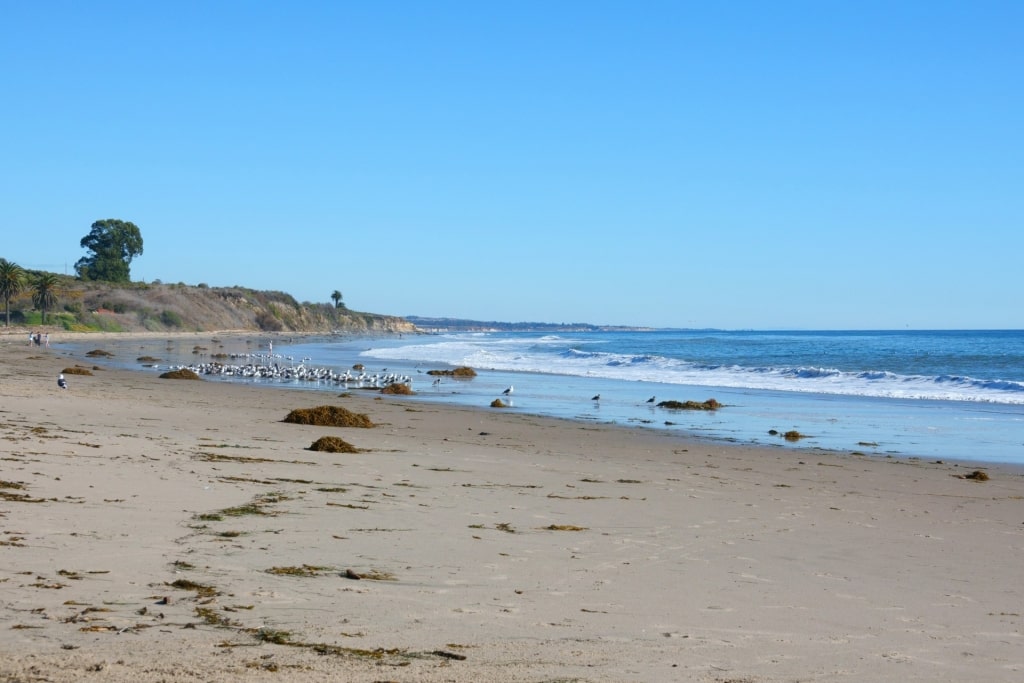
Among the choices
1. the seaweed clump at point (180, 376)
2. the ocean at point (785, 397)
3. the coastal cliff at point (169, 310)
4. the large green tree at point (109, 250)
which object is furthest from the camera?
the large green tree at point (109, 250)

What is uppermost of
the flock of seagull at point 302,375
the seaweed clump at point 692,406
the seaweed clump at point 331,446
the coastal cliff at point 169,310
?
the coastal cliff at point 169,310

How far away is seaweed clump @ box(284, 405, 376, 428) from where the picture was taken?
1695 centimetres

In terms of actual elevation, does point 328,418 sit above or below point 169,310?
below

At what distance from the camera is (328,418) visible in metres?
17.0

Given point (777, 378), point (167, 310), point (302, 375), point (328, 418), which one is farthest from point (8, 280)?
point (328, 418)

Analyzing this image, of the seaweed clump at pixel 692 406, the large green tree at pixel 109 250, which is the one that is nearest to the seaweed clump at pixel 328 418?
the seaweed clump at pixel 692 406

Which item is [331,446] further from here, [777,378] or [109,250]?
[109,250]

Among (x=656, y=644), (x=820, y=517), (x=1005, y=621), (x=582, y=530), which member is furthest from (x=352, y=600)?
(x=820, y=517)

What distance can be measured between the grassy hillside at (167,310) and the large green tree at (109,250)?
9.31 m

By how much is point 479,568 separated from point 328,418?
10.7 metres

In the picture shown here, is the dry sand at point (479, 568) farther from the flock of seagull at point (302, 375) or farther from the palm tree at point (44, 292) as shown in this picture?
the palm tree at point (44, 292)

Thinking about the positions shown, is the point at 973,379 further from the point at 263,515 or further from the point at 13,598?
the point at 13,598

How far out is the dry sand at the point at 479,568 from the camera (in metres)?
4.78

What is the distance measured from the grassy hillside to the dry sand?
232 ft
